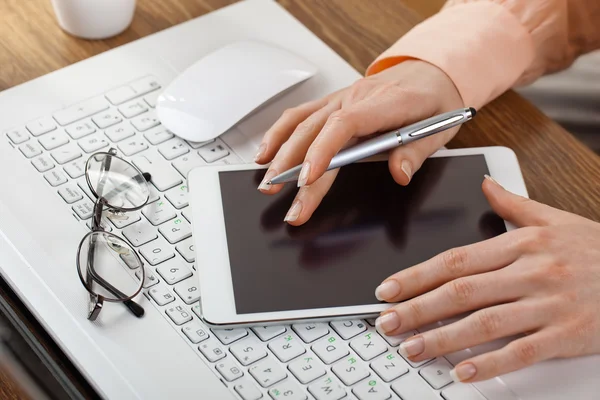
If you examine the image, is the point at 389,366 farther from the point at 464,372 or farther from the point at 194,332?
the point at 194,332

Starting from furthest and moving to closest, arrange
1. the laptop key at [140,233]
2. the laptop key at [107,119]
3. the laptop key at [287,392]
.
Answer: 1. the laptop key at [107,119]
2. the laptop key at [140,233]
3. the laptop key at [287,392]

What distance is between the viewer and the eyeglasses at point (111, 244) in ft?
2.19

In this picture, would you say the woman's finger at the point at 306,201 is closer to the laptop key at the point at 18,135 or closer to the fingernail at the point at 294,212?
the fingernail at the point at 294,212

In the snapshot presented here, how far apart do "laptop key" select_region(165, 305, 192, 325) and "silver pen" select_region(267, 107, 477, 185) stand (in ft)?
0.65

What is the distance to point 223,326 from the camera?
2.14 feet

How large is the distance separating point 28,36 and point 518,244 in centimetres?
61

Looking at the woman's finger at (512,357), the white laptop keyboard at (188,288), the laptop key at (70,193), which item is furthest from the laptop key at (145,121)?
the woman's finger at (512,357)

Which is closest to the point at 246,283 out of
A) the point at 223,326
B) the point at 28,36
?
the point at 223,326

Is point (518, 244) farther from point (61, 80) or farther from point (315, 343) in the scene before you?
point (61, 80)

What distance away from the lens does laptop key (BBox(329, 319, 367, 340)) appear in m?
0.66

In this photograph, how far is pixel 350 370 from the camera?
2.10 ft

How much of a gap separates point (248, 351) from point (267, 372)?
25 millimetres

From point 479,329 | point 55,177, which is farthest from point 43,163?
point 479,329

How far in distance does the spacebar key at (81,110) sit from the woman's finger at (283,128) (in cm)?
19
